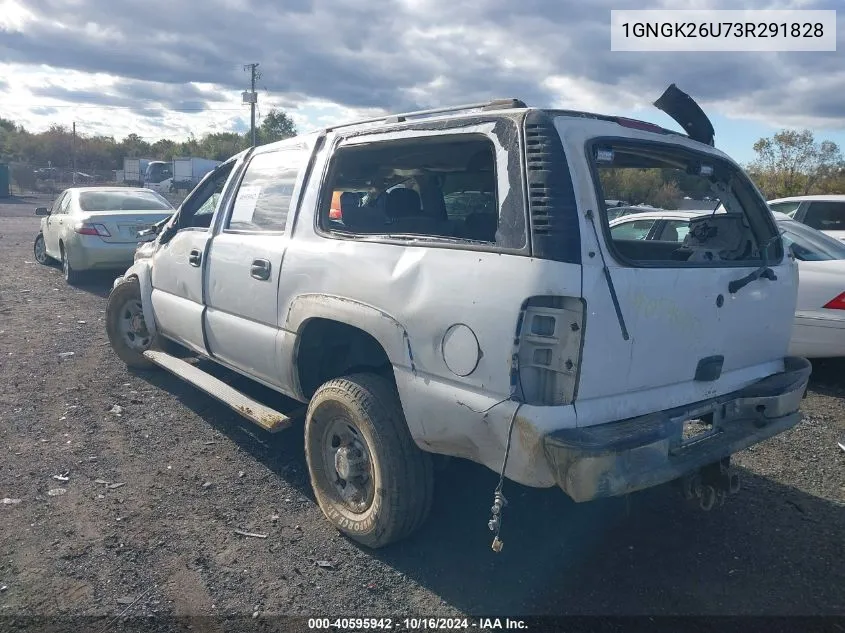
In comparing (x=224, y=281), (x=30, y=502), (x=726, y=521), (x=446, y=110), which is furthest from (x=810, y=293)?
(x=30, y=502)

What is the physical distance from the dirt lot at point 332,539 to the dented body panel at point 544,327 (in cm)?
65

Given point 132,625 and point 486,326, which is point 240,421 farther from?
point 486,326

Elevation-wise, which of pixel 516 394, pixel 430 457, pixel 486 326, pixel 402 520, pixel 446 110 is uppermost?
pixel 446 110

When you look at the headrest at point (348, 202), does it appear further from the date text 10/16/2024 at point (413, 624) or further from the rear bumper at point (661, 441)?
the date text 10/16/2024 at point (413, 624)

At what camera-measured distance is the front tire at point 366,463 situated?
3168 millimetres

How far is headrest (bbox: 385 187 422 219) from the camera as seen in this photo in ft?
14.8

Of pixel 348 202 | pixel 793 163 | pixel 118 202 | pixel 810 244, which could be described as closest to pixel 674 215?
pixel 810 244

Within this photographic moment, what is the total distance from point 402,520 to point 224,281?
211 cm

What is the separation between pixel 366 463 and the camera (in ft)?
11.3

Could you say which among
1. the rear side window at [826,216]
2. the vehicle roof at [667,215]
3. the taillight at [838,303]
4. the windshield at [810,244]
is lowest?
the taillight at [838,303]

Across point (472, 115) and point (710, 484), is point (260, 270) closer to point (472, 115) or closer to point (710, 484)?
point (472, 115)

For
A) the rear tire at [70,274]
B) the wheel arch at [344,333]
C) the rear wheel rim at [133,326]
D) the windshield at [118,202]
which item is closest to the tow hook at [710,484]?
the wheel arch at [344,333]

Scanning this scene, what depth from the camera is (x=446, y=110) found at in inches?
130

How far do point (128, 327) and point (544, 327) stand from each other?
15.6 feet
